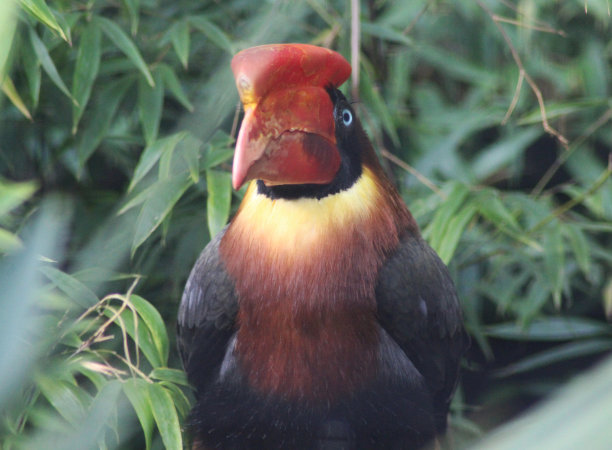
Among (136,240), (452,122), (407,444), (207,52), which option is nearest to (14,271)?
(136,240)

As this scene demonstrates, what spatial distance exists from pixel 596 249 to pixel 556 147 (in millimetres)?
692

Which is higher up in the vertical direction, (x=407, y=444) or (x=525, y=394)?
(x=407, y=444)

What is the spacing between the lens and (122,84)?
1542 mm

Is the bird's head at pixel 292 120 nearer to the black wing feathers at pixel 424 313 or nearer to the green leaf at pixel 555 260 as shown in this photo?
the black wing feathers at pixel 424 313

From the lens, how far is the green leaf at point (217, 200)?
1.31 metres

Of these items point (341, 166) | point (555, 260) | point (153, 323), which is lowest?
point (555, 260)

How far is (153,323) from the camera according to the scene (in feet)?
3.96

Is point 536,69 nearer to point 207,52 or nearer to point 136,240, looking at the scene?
point 207,52

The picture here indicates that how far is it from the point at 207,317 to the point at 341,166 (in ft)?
1.06

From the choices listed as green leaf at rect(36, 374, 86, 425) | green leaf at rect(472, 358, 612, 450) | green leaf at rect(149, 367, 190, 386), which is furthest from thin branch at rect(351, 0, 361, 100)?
green leaf at rect(472, 358, 612, 450)

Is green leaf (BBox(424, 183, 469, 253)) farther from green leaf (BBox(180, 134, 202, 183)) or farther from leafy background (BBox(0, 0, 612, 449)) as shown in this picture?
green leaf (BBox(180, 134, 202, 183))

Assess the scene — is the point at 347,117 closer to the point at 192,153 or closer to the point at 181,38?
the point at 192,153

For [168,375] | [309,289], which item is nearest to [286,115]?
[309,289]

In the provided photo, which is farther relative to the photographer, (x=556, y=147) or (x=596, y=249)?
(x=556, y=147)
